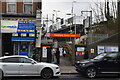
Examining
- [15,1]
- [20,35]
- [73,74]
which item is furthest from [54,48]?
[15,1]

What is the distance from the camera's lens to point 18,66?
965 centimetres

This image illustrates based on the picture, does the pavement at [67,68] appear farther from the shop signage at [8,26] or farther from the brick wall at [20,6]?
the brick wall at [20,6]

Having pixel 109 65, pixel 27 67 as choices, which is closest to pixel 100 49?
pixel 109 65

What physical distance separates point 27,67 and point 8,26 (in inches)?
335

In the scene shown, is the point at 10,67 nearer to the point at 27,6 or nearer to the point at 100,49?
the point at 100,49

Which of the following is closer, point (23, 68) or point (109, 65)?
point (23, 68)

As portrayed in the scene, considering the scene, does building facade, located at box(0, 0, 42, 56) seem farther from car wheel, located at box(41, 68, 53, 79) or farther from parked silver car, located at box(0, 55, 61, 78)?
car wheel, located at box(41, 68, 53, 79)

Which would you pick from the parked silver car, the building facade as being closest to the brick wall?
the building facade

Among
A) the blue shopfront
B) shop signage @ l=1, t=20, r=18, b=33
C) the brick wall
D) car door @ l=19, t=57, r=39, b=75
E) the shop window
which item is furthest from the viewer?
the shop window

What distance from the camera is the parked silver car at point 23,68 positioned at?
9.57m

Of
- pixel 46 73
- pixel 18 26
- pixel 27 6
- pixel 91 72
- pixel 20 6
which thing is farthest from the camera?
pixel 27 6

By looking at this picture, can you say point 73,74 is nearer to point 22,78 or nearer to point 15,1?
point 22,78

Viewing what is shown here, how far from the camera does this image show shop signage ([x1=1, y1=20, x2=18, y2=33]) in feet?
55.5

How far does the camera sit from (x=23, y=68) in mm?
9695
